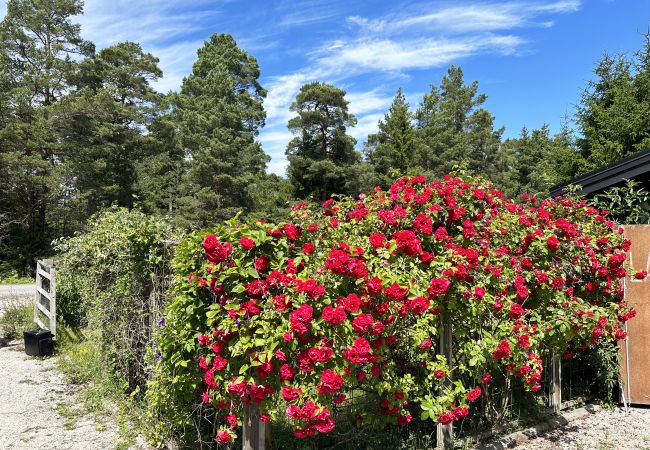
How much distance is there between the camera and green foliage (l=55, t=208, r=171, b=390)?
3828 millimetres

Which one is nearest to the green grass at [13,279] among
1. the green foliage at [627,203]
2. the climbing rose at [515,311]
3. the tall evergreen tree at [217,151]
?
the tall evergreen tree at [217,151]

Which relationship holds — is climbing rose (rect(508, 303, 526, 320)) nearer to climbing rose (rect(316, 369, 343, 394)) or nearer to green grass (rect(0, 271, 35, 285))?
climbing rose (rect(316, 369, 343, 394))

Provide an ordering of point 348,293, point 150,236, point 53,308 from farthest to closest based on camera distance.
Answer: point 53,308 → point 150,236 → point 348,293

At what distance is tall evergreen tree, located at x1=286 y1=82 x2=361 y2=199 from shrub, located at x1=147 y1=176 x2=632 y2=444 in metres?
19.7

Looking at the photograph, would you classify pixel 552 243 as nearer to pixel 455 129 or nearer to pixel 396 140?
pixel 396 140

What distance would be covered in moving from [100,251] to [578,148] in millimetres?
15058

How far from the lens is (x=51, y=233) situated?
20.6 metres

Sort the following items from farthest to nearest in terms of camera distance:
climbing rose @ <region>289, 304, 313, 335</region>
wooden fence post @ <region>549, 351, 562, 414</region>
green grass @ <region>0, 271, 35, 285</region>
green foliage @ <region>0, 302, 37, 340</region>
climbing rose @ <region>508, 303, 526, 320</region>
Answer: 1. green grass @ <region>0, 271, 35, 285</region>
2. green foliage @ <region>0, 302, 37, 340</region>
3. wooden fence post @ <region>549, 351, 562, 414</region>
4. climbing rose @ <region>508, 303, 526, 320</region>
5. climbing rose @ <region>289, 304, 313, 335</region>

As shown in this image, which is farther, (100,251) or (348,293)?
(100,251)

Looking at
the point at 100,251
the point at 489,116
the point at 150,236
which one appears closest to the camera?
the point at 150,236

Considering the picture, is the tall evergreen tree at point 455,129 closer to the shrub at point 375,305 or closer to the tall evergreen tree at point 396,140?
the tall evergreen tree at point 396,140

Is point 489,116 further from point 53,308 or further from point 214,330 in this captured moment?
point 214,330

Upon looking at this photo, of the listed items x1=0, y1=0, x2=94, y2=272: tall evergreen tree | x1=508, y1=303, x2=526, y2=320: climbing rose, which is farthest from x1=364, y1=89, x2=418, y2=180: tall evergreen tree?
x1=508, y1=303, x2=526, y2=320: climbing rose

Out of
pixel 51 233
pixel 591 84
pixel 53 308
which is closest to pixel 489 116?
pixel 591 84
